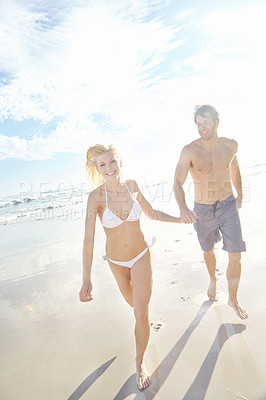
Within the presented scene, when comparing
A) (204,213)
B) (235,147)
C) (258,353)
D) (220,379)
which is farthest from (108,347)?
(235,147)

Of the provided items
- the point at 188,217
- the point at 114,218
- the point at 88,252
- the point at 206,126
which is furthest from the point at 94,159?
the point at 206,126

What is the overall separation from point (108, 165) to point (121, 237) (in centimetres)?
73

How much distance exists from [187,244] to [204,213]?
2641 mm

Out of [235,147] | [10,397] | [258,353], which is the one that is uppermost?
[235,147]

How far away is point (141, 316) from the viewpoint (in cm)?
277

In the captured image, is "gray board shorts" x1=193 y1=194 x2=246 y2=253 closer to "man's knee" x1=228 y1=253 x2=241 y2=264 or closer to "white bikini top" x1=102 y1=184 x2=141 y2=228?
"man's knee" x1=228 y1=253 x2=241 y2=264

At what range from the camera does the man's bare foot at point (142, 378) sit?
2668 millimetres

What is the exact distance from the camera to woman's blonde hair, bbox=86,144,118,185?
3.09 meters

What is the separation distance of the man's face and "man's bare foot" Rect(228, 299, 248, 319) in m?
2.00

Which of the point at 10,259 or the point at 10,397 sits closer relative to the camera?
the point at 10,397

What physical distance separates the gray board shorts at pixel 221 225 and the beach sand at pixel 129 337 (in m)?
0.72

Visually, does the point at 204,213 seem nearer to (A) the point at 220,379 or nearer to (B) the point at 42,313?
(A) the point at 220,379

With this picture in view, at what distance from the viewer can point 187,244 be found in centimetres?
651

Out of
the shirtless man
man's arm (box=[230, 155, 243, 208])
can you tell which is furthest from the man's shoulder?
man's arm (box=[230, 155, 243, 208])
